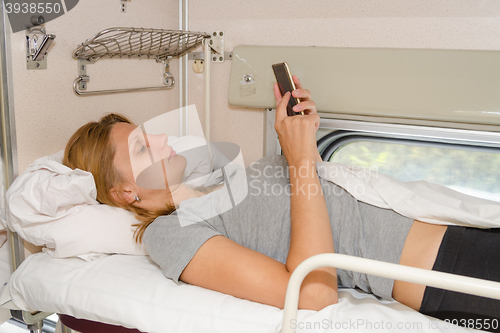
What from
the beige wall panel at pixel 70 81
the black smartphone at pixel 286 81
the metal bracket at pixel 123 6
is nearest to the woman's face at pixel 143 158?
the beige wall panel at pixel 70 81

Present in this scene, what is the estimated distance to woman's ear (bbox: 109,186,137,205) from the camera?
1340mm

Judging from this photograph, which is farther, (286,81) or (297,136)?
(286,81)

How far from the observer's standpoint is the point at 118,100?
1732 mm

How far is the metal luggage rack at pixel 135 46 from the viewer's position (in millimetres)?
1479

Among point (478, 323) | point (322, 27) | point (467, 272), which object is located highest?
point (322, 27)

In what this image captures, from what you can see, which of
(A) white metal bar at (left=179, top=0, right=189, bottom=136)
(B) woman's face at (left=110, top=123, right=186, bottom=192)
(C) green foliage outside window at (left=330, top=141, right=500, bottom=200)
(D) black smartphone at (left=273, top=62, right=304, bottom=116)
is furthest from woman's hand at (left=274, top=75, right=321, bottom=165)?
(A) white metal bar at (left=179, top=0, right=189, bottom=136)

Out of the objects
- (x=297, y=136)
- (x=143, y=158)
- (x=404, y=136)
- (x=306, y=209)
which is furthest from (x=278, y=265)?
(x=404, y=136)

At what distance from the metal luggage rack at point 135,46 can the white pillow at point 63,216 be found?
0.44 metres

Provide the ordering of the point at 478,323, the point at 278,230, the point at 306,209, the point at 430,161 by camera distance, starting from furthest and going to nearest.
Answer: the point at 430,161
the point at 278,230
the point at 306,209
the point at 478,323

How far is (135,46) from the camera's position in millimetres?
1740

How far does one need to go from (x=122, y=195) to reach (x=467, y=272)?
1.11 metres

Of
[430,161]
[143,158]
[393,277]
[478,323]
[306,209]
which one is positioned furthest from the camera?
[430,161]

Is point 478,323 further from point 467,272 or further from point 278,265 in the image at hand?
point 278,265

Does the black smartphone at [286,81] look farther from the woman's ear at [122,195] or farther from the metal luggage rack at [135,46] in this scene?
the woman's ear at [122,195]
